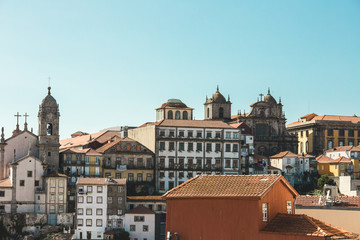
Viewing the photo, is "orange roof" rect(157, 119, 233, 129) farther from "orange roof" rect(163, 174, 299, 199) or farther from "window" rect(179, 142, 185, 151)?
"orange roof" rect(163, 174, 299, 199)

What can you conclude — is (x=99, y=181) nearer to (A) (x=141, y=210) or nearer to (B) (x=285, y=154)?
(A) (x=141, y=210)

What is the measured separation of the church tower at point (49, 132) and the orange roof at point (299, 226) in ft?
245

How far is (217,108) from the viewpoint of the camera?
14200 cm

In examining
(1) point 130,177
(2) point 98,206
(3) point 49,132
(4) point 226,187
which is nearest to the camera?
(4) point 226,187

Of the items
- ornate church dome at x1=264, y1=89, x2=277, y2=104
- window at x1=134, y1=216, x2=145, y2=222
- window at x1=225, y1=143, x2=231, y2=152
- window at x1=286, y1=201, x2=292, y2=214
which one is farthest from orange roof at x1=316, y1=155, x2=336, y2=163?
window at x1=286, y1=201, x2=292, y2=214

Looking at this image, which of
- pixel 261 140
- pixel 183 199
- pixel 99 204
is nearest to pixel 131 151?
pixel 99 204

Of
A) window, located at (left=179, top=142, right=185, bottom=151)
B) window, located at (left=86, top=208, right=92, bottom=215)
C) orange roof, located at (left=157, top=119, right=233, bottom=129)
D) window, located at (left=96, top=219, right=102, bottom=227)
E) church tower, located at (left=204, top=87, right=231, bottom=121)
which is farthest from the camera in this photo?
church tower, located at (left=204, top=87, right=231, bottom=121)

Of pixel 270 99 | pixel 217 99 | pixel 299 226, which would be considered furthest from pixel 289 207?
pixel 270 99

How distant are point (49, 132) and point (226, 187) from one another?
77.0m

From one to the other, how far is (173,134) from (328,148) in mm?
44583

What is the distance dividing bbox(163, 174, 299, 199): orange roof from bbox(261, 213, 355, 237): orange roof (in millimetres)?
1470

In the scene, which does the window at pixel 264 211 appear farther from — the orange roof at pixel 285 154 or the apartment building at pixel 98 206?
the orange roof at pixel 285 154

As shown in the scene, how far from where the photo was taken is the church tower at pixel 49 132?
336 ft

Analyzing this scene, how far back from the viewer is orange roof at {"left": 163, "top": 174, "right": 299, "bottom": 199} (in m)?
30.8
